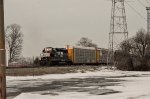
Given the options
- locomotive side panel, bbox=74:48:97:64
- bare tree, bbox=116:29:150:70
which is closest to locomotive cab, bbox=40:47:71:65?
locomotive side panel, bbox=74:48:97:64

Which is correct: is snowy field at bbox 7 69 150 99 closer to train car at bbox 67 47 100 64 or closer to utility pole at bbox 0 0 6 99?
utility pole at bbox 0 0 6 99

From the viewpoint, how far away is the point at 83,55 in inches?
2849

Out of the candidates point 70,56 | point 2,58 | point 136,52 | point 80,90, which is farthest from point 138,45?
point 2,58

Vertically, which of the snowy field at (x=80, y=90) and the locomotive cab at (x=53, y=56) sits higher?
the locomotive cab at (x=53, y=56)

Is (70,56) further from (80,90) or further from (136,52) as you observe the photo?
(80,90)

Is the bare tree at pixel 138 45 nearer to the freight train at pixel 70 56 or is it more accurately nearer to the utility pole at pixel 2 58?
the freight train at pixel 70 56

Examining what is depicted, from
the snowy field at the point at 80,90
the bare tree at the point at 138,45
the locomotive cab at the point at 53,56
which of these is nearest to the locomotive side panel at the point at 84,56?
the locomotive cab at the point at 53,56

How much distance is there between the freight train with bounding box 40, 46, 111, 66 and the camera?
2564 inches

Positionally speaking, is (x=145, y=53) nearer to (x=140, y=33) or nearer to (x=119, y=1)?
(x=140, y=33)

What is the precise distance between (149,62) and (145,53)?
7.20 feet

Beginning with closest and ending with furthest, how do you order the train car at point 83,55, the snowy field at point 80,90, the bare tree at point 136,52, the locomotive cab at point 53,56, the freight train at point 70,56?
1. the snowy field at point 80,90
2. the bare tree at point 136,52
3. the locomotive cab at point 53,56
4. the freight train at point 70,56
5. the train car at point 83,55

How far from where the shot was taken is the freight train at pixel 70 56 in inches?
2564

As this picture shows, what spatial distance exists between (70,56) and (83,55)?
5.06 metres

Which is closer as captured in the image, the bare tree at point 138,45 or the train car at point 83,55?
the bare tree at point 138,45
